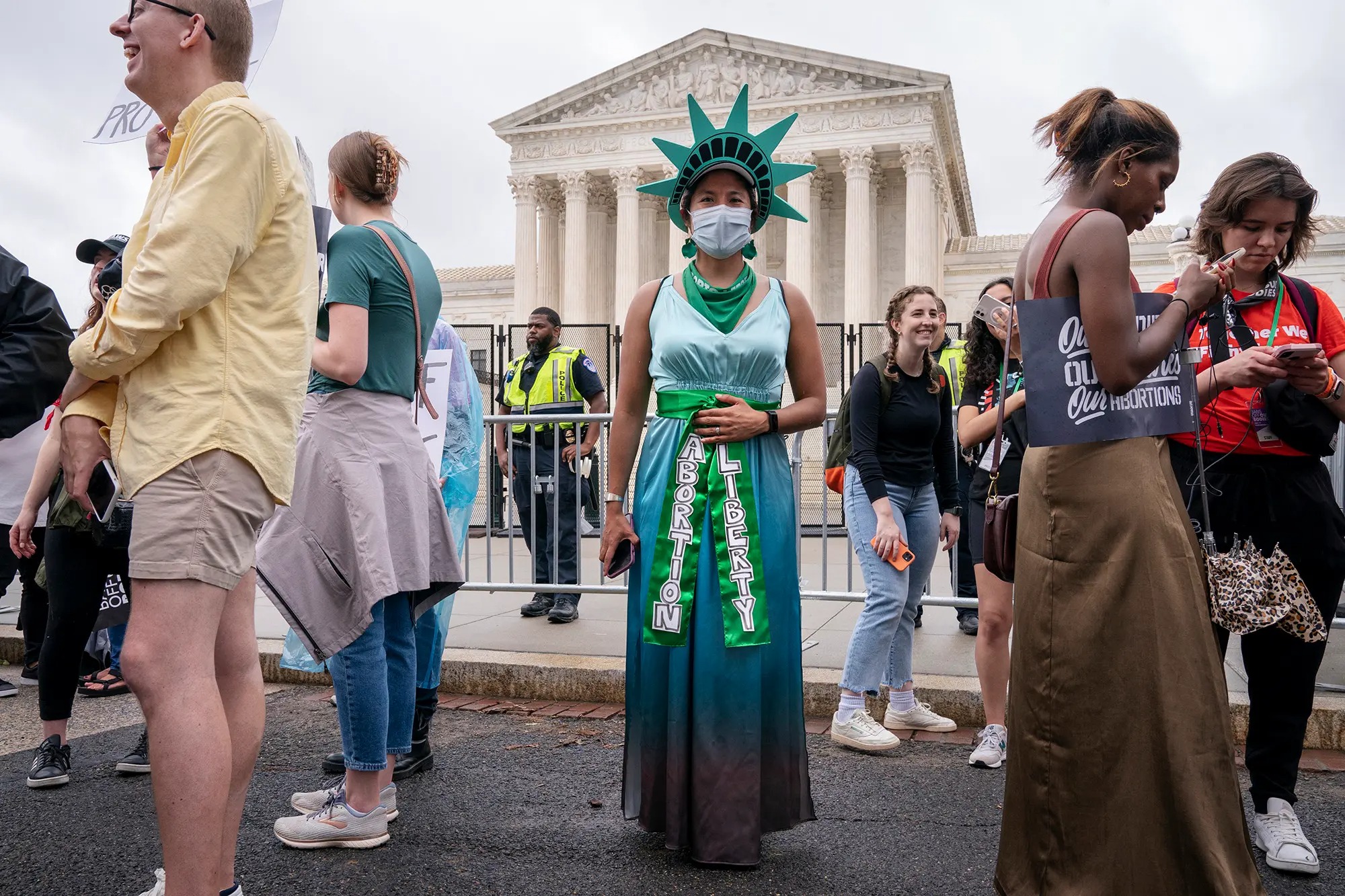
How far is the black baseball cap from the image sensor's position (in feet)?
13.0

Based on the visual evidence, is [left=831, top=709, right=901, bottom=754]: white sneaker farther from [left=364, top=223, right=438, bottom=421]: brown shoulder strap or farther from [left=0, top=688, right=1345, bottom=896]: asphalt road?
[left=364, top=223, right=438, bottom=421]: brown shoulder strap

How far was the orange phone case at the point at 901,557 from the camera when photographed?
14.5 feet

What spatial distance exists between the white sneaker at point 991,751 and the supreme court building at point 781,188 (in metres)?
38.2

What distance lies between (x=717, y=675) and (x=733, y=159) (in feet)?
5.16

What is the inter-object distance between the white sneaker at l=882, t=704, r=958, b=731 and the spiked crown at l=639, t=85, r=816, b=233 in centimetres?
239

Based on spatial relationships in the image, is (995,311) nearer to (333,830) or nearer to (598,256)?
(333,830)

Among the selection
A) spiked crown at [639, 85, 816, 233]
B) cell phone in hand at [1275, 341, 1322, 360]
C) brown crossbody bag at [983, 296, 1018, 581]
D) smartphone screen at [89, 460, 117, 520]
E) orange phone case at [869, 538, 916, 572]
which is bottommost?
orange phone case at [869, 538, 916, 572]

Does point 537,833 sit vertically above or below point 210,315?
below

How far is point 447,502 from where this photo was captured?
14.8 feet

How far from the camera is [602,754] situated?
14.1ft

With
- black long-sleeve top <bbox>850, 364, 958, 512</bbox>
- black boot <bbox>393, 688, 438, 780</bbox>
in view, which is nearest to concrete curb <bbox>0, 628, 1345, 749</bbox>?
black long-sleeve top <bbox>850, 364, 958, 512</bbox>

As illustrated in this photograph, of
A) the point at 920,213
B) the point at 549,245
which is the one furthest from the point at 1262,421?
the point at 549,245

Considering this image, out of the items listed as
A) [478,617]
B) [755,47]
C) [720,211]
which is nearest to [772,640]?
[720,211]

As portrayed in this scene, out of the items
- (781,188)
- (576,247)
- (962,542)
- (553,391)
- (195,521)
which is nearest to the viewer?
(195,521)
